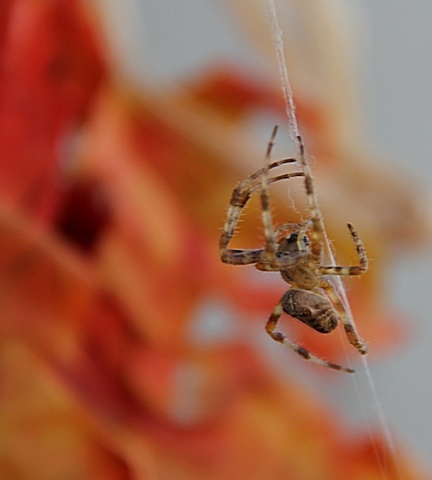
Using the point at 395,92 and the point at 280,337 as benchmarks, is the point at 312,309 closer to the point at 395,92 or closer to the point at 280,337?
the point at 280,337

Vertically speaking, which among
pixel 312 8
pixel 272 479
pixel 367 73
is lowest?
pixel 272 479

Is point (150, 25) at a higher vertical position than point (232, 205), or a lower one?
higher

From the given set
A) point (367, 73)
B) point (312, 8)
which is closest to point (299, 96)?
point (312, 8)

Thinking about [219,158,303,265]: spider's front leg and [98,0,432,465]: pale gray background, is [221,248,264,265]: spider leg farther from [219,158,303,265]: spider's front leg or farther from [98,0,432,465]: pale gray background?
[98,0,432,465]: pale gray background

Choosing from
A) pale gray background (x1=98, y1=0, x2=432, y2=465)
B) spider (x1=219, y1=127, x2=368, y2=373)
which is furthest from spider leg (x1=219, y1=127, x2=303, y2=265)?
pale gray background (x1=98, y1=0, x2=432, y2=465)

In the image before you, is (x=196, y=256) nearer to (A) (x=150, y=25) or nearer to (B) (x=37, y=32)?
(B) (x=37, y=32)

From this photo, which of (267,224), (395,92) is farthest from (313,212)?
(395,92)

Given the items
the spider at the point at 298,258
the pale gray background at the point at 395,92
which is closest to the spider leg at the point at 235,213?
the spider at the point at 298,258

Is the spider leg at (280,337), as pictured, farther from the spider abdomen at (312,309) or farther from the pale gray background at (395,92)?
the pale gray background at (395,92)
